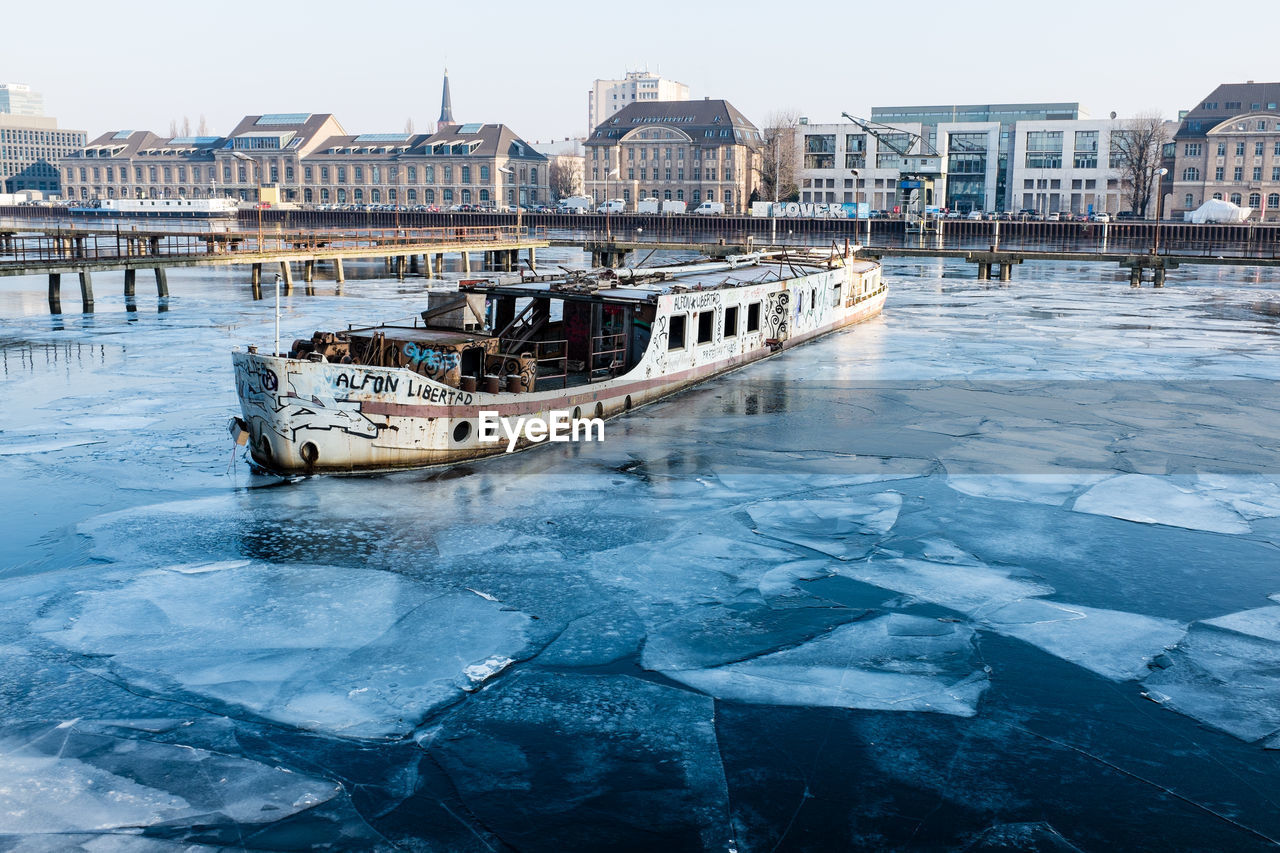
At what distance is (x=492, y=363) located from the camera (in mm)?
22250

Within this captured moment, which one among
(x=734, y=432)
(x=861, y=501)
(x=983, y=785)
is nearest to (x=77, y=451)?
(x=734, y=432)

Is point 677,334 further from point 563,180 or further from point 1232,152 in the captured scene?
point 563,180

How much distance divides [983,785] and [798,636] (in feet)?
11.1

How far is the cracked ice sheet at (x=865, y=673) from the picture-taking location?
11.1 metres

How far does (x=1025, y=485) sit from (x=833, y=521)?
14.1 feet

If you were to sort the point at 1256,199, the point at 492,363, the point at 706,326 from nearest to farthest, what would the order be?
the point at 492,363
the point at 706,326
the point at 1256,199

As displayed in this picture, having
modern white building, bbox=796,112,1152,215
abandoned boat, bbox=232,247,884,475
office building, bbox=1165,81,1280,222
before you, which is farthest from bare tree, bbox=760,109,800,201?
abandoned boat, bbox=232,247,884,475

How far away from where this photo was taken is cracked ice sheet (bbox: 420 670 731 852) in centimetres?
891

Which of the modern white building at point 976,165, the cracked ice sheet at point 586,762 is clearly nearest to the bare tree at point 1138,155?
the modern white building at point 976,165

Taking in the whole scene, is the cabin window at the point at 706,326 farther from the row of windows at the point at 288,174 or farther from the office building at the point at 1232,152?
the row of windows at the point at 288,174

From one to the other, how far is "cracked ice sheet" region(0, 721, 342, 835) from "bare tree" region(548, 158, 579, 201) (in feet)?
577

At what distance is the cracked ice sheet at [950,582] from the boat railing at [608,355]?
11.1 m

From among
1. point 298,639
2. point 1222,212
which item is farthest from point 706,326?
point 1222,212

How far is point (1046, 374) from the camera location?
31.0 meters
